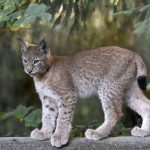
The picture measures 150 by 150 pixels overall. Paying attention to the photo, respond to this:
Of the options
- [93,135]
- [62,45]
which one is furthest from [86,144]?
[62,45]

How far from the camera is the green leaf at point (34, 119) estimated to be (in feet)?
28.0

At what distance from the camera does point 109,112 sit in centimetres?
770

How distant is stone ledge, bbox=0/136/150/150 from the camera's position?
24.6 feet

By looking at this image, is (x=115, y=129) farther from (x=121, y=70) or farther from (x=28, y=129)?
(x=28, y=129)

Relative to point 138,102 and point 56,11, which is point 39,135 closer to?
point 138,102

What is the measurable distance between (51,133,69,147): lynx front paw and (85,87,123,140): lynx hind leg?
0.25 m

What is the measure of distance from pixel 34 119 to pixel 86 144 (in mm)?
1212

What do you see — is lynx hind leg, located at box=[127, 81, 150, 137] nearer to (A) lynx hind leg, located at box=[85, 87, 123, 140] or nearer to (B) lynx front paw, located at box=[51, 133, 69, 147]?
(A) lynx hind leg, located at box=[85, 87, 123, 140]

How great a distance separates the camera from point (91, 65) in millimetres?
7938

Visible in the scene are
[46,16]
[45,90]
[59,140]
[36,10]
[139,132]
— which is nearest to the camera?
[46,16]

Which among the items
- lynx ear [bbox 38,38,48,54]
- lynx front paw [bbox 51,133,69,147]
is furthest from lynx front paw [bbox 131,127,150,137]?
lynx ear [bbox 38,38,48,54]

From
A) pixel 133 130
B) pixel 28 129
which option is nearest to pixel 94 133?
pixel 133 130

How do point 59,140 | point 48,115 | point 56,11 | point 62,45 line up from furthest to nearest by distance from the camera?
point 62,45, point 56,11, point 48,115, point 59,140

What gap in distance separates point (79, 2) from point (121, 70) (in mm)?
1092
